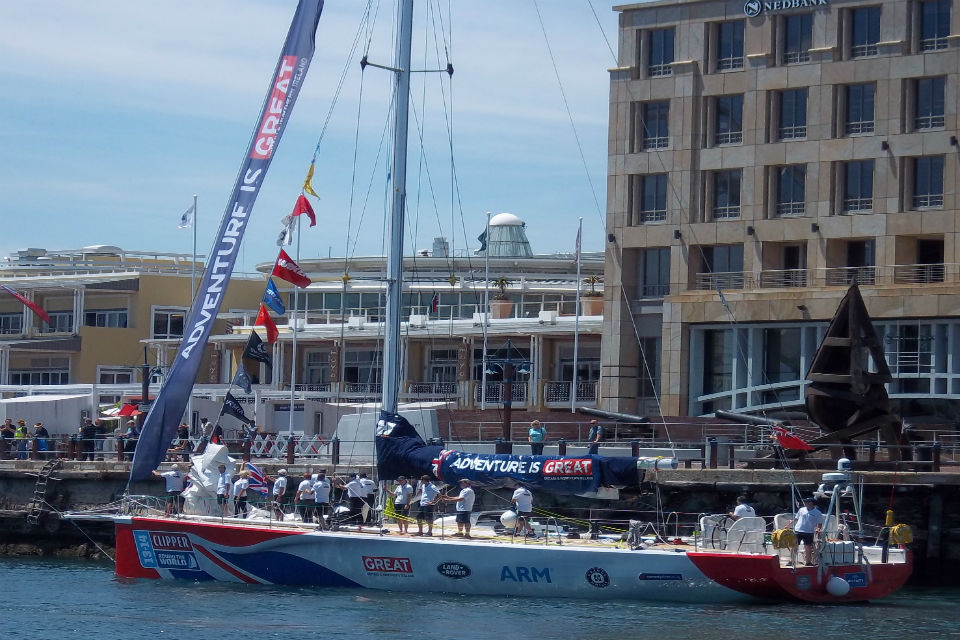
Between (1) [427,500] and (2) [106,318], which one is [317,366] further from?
(1) [427,500]

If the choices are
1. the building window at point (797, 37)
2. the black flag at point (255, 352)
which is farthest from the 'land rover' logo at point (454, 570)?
the building window at point (797, 37)

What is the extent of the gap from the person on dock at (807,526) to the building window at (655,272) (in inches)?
1053

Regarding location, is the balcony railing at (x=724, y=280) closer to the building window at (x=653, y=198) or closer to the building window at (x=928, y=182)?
the building window at (x=653, y=198)

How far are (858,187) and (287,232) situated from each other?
61.1ft

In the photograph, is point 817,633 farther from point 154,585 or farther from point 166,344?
point 166,344

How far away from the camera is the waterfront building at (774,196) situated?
49031 millimetres

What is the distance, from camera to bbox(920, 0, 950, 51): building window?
4938 centimetres

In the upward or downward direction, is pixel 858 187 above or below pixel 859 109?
below

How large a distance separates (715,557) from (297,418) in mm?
27753

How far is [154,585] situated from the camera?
106ft

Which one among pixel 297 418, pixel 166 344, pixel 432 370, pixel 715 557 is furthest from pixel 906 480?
pixel 166 344

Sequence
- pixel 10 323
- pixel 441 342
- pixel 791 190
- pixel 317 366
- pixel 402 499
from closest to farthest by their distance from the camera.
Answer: pixel 402 499 → pixel 791 190 → pixel 441 342 → pixel 317 366 → pixel 10 323

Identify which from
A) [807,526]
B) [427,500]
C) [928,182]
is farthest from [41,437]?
[928,182]

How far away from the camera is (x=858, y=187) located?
50938 millimetres
